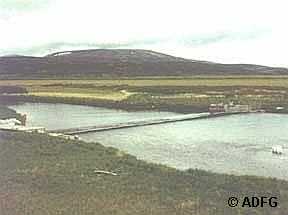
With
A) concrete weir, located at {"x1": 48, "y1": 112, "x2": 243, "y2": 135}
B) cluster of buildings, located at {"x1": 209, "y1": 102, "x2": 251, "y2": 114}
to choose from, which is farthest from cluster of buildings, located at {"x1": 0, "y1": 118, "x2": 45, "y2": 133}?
cluster of buildings, located at {"x1": 209, "y1": 102, "x2": 251, "y2": 114}

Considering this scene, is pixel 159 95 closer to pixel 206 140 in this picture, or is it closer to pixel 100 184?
pixel 206 140

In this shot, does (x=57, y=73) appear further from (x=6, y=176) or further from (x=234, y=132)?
(x=6, y=176)

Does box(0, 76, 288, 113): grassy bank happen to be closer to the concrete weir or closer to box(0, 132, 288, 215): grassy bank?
the concrete weir

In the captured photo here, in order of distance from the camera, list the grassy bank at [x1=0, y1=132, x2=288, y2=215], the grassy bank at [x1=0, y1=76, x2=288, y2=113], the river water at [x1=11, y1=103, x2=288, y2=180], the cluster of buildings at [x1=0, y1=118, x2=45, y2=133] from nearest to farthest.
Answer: the grassy bank at [x1=0, y1=132, x2=288, y2=215] → the river water at [x1=11, y1=103, x2=288, y2=180] → the cluster of buildings at [x1=0, y1=118, x2=45, y2=133] → the grassy bank at [x1=0, y1=76, x2=288, y2=113]

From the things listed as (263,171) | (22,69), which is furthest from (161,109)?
(22,69)

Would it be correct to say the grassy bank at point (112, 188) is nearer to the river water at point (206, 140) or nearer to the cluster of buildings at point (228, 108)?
the river water at point (206, 140)

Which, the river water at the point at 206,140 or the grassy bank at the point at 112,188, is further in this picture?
the river water at the point at 206,140

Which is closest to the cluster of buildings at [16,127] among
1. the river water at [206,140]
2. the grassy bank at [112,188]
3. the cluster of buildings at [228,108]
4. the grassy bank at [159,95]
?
the river water at [206,140]
